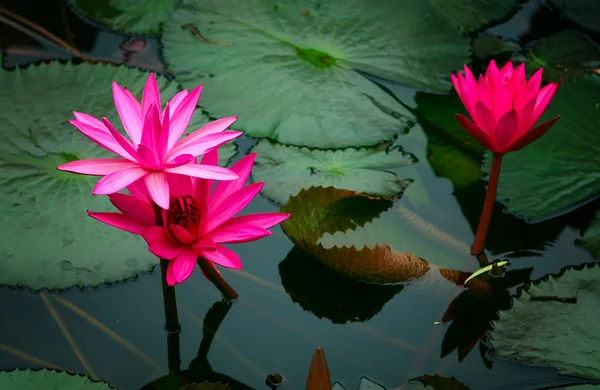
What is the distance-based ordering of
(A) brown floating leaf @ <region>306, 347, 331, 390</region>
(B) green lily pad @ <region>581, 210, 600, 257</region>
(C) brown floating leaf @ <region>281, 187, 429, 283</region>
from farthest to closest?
(B) green lily pad @ <region>581, 210, 600, 257</region> < (C) brown floating leaf @ <region>281, 187, 429, 283</region> < (A) brown floating leaf @ <region>306, 347, 331, 390</region>

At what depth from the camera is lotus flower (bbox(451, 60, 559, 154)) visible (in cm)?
161

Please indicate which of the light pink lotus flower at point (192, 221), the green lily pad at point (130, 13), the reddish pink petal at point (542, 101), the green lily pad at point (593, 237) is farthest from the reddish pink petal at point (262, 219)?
the green lily pad at point (130, 13)

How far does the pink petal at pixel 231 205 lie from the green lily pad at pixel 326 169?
1.86ft

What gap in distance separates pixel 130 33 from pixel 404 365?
1679 mm

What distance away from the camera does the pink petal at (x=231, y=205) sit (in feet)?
4.68

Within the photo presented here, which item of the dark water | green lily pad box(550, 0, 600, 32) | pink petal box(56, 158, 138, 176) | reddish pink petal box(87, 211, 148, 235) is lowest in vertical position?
the dark water

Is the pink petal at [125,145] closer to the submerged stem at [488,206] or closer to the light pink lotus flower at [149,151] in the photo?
the light pink lotus flower at [149,151]

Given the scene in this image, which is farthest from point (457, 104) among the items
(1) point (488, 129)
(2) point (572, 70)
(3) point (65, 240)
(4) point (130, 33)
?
(3) point (65, 240)

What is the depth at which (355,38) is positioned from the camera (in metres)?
2.50

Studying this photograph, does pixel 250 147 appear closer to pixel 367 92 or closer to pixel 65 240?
pixel 367 92

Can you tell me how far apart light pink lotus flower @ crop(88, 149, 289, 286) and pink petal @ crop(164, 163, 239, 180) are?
0.11 feet

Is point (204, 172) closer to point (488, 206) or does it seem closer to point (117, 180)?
point (117, 180)

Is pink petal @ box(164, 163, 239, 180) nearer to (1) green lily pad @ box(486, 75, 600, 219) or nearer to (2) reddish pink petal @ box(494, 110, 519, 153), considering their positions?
(2) reddish pink petal @ box(494, 110, 519, 153)

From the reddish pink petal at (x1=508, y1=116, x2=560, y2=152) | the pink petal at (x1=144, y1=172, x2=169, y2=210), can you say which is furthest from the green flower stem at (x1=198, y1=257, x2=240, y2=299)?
the reddish pink petal at (x1=508, y1=116, x2=560, y2=152)
